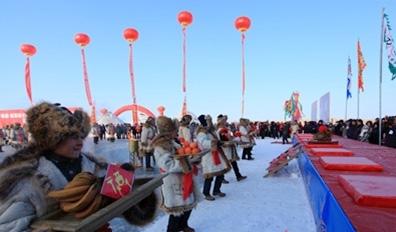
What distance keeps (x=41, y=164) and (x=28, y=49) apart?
19473 millimetres

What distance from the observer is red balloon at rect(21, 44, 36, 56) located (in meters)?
18.4

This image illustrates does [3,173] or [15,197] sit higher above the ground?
[3,173]

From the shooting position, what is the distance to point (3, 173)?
1.50m

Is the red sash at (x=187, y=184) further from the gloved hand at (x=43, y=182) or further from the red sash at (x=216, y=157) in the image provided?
the gloved hand at (x=43, y=182)

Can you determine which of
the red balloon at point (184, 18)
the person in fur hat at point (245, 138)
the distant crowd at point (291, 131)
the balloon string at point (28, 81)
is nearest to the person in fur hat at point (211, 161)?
the distant crowd at point (291, 131)

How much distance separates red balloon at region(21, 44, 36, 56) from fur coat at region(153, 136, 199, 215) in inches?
696

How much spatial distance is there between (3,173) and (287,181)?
7.13m

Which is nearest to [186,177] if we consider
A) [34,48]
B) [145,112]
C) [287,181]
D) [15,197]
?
[15,197]

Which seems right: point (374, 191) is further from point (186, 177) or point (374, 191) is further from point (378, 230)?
point (186, 177)

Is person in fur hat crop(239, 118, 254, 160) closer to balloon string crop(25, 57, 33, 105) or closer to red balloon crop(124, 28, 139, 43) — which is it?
red balloon crop(124, 28, 139, 43)

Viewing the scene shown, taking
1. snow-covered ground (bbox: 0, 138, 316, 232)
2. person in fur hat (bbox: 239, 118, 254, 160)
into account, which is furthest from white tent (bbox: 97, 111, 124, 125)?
snow-covered ground (bbox: 0, 138, 316, 232)

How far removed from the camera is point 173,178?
397 cm

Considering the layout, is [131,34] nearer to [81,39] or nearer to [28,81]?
[81,39]

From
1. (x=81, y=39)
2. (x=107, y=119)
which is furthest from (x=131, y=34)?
(x=107, y=119)
